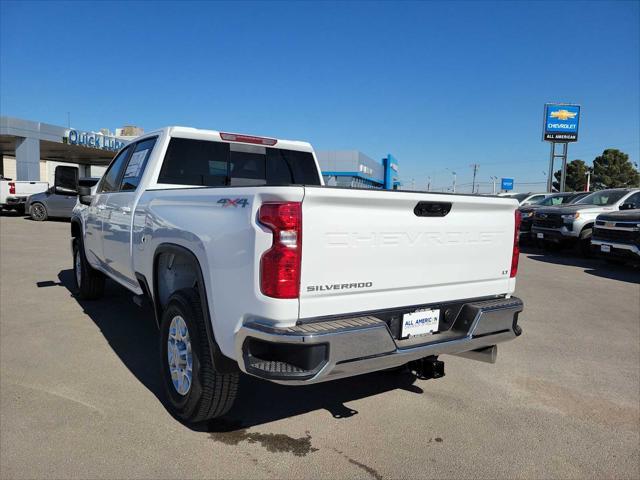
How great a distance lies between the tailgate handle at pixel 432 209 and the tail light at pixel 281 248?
2.78 feet

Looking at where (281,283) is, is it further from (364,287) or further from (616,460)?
(616,460)

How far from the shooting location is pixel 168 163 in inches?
173

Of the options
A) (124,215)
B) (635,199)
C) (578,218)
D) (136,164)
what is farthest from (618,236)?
(124,215)

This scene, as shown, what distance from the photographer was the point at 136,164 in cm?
470

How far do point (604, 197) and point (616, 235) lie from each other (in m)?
4.32

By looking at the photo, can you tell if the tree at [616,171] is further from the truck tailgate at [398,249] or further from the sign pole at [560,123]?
the truck tailgate at [398,249]

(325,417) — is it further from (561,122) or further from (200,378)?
(561,122)

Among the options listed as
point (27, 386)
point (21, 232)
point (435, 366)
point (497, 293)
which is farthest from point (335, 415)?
point (21, 232)

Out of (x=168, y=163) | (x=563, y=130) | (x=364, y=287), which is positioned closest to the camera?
(x=364, y=287)

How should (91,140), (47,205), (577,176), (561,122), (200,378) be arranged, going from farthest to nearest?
(577,176), (561,122), (91,140), (47,205), (200,378)

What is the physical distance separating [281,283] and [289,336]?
0.27 m

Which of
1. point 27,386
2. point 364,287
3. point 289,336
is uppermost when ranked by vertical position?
point 364,287

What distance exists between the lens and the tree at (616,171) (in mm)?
66688

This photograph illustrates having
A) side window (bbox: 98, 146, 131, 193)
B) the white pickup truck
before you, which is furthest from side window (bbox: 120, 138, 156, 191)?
the white pickup truck
